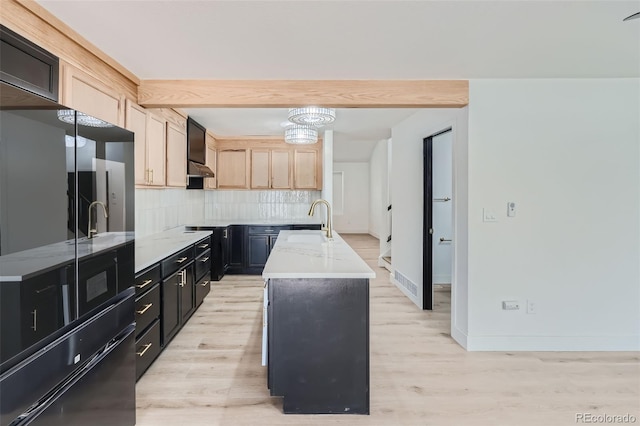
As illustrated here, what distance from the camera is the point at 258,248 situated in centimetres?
545

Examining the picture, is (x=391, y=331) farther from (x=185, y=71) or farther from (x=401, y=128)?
(x=185, y=71)

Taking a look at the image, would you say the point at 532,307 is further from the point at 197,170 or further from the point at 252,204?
the point at 252,204

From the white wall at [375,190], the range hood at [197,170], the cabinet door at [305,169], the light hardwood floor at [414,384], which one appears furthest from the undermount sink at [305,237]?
the white wall at [375,190]

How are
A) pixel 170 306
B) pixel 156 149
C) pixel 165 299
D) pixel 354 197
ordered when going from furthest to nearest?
1. pixel 354 197
2. pixel 156 149
3. pixel 170 306
4. pixel 165 299

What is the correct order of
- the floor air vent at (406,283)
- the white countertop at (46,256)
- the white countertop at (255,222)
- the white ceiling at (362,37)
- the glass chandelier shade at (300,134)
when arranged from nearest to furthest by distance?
the white countertop at (46,256) → the white ceiling at (362,37) → the glass chandelier shade at (300,134) → the floor air vent at (406,283) → the white countertop at (255,222)

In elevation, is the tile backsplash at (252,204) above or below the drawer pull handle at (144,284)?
above

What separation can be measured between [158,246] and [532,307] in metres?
3.43

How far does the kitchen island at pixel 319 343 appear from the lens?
6.60 feet

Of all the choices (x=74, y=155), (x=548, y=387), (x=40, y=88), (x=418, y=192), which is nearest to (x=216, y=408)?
(x=74, y=155)

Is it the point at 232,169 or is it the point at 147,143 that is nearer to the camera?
the point at 147,143

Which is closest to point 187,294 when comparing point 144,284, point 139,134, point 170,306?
point 170,306

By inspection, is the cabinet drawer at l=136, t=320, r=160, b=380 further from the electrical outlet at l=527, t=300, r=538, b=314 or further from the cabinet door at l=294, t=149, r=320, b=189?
the cabinet door at l=294, t=149, r=320, b=189

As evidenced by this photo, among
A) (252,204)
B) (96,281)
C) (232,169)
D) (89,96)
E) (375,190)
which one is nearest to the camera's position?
(96,281)

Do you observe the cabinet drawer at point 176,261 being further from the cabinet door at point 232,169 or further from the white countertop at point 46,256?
the cabinet door at point 232,169
